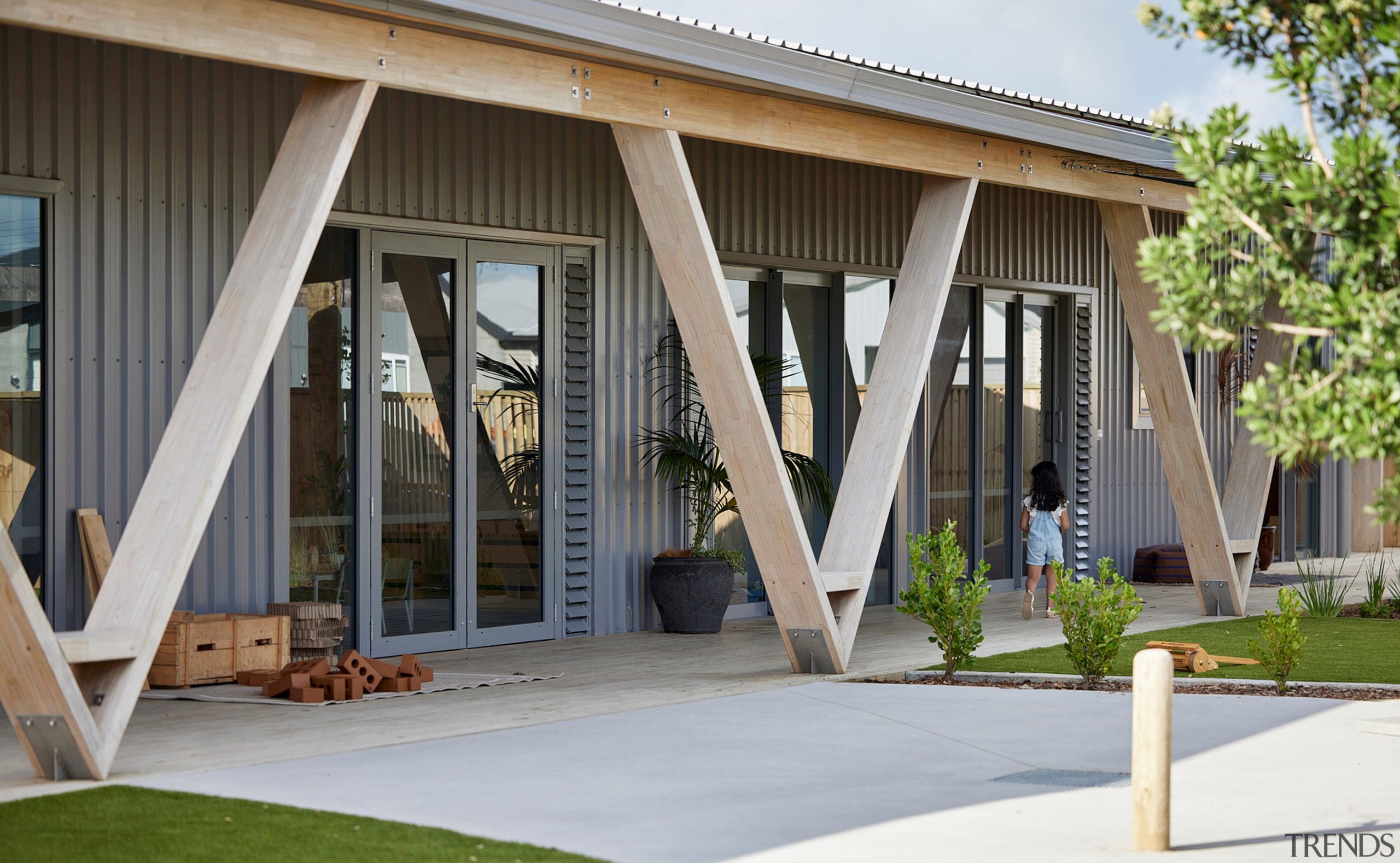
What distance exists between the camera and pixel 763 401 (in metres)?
9.24

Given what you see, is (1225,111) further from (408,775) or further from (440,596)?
(440,596)

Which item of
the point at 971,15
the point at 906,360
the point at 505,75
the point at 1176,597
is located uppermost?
the point at 971,15

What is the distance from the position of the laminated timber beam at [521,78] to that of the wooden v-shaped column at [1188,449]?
948 mm

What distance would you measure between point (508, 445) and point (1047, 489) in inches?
180

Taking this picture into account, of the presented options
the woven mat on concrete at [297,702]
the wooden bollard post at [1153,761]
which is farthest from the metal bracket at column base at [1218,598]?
the wooden bollard post at [1153,761]

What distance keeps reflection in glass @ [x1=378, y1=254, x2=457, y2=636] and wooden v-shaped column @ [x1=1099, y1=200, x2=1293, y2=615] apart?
502 centimetres

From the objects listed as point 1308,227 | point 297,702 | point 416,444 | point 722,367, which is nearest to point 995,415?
point 416,444

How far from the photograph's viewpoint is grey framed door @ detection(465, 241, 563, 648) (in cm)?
1073

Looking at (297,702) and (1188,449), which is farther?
(1188,449)

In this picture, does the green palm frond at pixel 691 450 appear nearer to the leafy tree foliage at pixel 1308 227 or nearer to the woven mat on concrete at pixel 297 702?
the woven mat on concrete at pixel 297 702

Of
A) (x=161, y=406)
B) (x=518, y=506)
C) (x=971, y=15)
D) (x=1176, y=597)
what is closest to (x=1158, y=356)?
(x=1176, y=597)

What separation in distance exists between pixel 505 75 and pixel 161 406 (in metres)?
2.87

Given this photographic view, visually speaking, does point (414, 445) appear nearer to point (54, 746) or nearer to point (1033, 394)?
point (54, 746)

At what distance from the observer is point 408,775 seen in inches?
248
